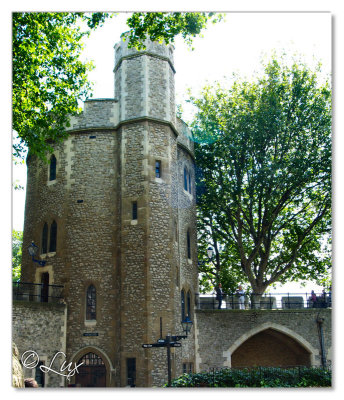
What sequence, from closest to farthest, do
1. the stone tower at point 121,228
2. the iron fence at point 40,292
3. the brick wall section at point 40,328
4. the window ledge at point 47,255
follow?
the brick wall section at point 40,328 → the stone tower at point 121,228 → the iron fence at point 40,292 → the window ledge at point 47,255

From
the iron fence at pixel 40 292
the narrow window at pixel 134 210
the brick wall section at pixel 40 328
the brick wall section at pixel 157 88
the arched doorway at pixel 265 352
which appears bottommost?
the arched doorway at pixel 265 352

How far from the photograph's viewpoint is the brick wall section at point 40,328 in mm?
14664

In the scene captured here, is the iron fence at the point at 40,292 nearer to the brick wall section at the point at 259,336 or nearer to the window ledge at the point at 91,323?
the window ledge at the point at 91,323

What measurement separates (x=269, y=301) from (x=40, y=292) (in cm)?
868

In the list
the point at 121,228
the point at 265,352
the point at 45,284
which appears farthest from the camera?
the point at 265,352

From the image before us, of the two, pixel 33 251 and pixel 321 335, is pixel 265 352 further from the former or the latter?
pixel 33 251

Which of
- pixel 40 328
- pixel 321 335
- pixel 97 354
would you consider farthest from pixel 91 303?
pixel 321 335

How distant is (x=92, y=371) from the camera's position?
14969 mm

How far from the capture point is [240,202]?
19.8 meters

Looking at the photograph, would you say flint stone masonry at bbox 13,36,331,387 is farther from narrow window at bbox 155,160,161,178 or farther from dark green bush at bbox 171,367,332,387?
dark green bush at bbox 171,367,332,387

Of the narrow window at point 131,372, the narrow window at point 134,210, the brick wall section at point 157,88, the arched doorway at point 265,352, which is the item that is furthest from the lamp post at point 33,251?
the arched doorway at point 265,352
